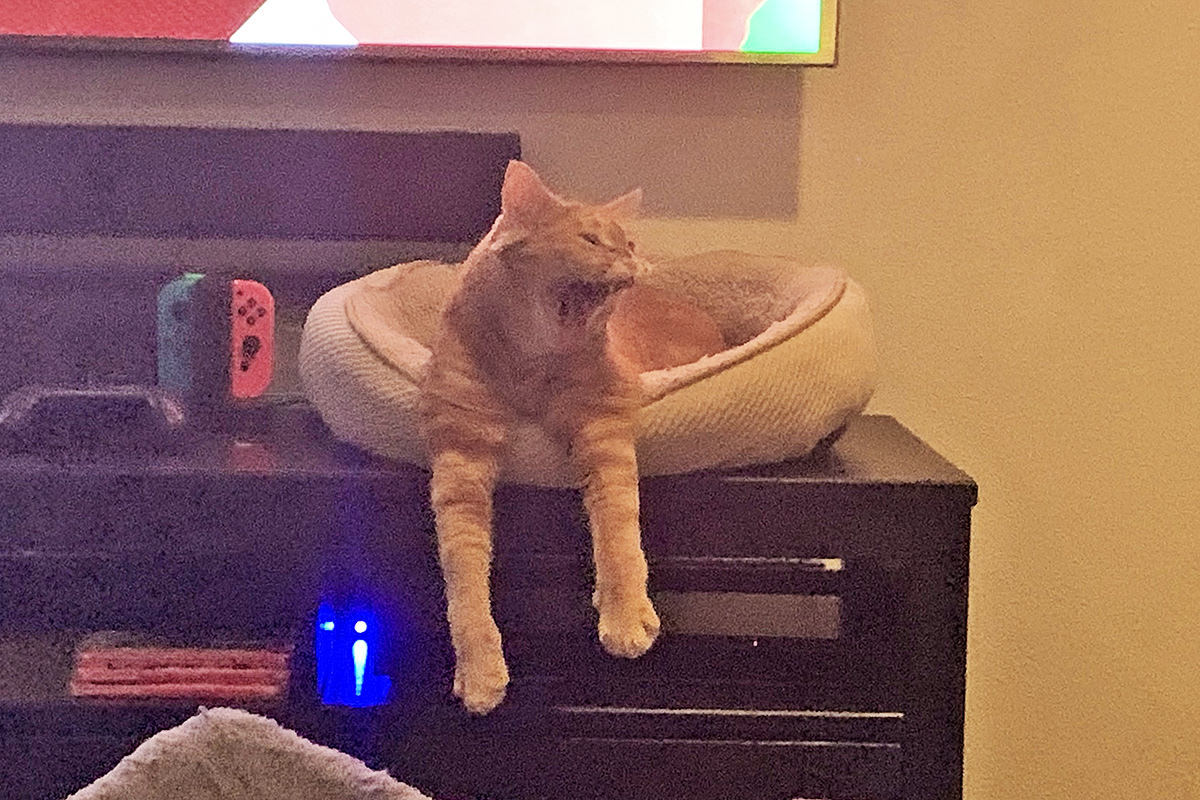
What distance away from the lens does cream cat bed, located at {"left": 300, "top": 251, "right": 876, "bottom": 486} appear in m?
1.06

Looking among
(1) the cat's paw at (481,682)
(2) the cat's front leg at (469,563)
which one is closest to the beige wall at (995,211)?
(2) the cat's front leg at (469,563)

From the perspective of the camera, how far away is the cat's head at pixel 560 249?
973 mm

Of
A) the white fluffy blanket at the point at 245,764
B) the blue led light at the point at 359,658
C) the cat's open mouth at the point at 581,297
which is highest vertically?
the cat's open mouth at the point at 581,297

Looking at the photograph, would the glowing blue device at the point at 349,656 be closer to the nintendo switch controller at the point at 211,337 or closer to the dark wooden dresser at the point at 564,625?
the dark wooden dresser at the point at 564,625

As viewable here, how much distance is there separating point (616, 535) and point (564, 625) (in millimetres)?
235

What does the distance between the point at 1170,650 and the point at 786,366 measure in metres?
0.80

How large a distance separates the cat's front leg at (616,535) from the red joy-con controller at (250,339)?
1.32ft

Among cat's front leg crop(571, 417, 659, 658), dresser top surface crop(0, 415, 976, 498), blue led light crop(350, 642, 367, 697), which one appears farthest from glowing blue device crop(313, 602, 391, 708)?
cat's front leg crop(571, 417, 659, 658)

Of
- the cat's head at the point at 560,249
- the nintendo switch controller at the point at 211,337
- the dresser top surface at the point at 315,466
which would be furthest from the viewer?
the nintendo switch controller at the point at 211,337

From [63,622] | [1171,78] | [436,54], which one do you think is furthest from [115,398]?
[1171,78]

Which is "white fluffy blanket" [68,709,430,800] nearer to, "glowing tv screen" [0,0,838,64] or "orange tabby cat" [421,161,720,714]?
"orange tabby cat" [421,161,720,714]

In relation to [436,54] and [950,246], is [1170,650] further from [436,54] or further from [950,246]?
[436,54]

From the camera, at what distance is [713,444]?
107cm

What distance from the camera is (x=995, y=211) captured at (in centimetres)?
150
